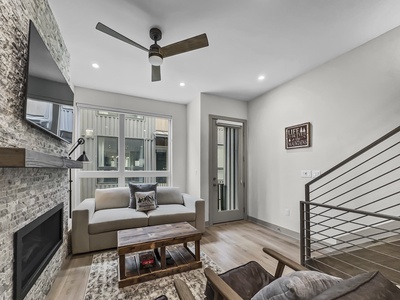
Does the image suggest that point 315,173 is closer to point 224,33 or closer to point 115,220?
point 224,33

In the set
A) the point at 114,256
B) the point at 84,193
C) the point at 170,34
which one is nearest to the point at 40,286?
the point at 114,256

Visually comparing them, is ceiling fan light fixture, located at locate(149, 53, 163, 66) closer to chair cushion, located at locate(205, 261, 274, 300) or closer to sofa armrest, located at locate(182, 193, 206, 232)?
chair cushion, located at locate(205, 261, 274, 300)

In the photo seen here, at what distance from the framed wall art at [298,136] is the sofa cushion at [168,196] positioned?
2374 millimetres

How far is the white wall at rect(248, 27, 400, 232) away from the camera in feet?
7.72

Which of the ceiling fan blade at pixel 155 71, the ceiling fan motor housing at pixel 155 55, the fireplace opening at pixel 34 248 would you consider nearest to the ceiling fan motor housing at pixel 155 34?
the ceiling fan motor housing at pixel 155 55

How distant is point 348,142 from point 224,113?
→ 2.42 metres

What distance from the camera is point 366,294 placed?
2.38ft

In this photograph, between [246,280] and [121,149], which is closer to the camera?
[246,280]

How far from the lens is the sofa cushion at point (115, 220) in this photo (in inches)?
111

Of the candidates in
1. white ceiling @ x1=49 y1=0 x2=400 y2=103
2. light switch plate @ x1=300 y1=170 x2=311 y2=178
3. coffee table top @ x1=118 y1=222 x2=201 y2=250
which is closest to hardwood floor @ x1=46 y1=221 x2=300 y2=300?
coffee table top @ x1=118 y1=222 x2=201 y2=250

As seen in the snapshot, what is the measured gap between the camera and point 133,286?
2070 millimetres

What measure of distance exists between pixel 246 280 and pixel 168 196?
103 inches

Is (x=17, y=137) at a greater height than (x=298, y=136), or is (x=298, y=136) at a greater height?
(x=298, y=136)

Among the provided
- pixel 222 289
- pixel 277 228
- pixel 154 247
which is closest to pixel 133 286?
pixel 154 247
